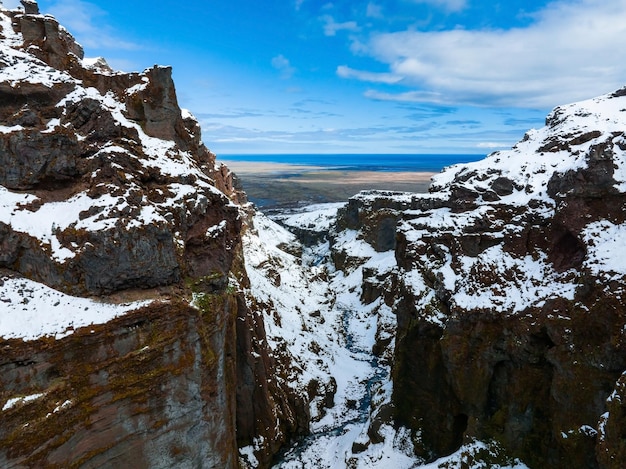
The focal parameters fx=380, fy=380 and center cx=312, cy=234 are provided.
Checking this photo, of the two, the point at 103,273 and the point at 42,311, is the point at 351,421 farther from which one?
the point at 42,311

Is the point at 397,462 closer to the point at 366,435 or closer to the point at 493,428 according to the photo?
the point at 366,435

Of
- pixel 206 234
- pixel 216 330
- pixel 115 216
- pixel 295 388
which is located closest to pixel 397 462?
pixel 295 388

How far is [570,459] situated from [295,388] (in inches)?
937

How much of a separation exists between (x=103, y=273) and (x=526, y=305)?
27668 mm

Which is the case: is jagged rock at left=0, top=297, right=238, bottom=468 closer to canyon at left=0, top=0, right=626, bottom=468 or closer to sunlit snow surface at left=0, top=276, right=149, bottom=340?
canyon at left=0, top=0, right=626, bottom=468

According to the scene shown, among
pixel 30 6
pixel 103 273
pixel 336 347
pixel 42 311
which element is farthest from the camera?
pixel 336 347

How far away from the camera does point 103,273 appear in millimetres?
20391

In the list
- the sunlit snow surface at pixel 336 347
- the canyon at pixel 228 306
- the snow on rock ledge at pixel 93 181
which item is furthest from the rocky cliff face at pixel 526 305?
the snow on rock ledge at pixel 93 181

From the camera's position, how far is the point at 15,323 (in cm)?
1758

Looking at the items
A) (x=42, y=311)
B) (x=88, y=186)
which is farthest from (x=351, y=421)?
Result: (x=88, y=186)

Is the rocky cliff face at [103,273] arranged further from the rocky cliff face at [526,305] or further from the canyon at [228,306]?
the rocky cliff face at [526,305]

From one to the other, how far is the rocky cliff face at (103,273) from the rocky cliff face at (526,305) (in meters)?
17.2

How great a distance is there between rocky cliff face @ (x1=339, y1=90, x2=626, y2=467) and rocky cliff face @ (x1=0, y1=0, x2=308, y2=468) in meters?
17.2

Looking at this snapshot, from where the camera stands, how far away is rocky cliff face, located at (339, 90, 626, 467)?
2359 centimetres
